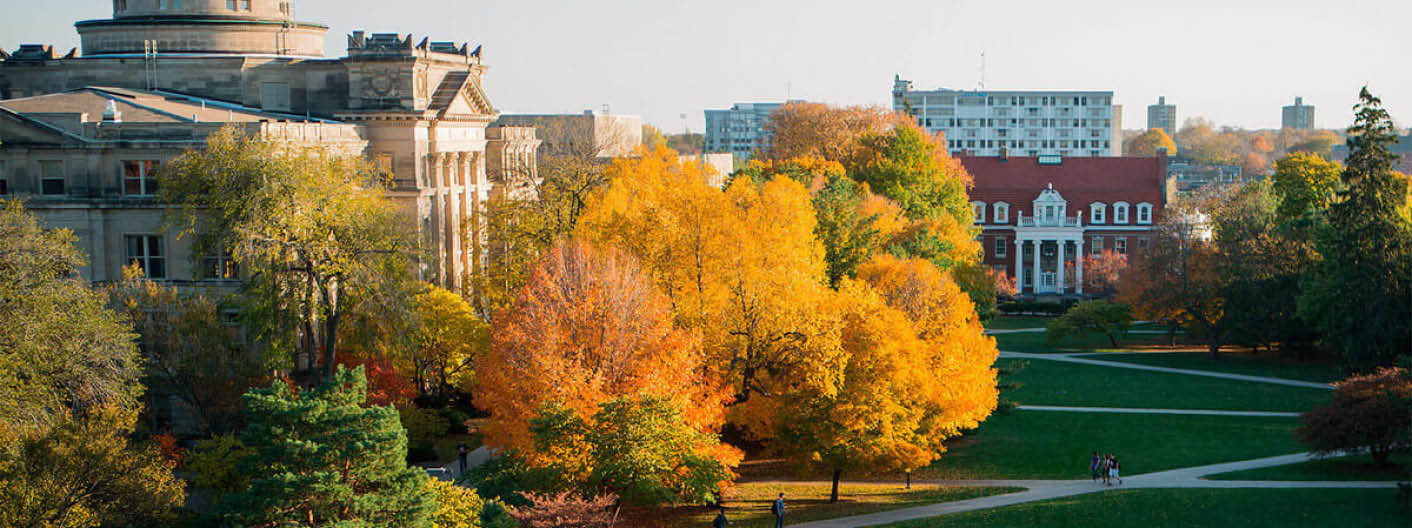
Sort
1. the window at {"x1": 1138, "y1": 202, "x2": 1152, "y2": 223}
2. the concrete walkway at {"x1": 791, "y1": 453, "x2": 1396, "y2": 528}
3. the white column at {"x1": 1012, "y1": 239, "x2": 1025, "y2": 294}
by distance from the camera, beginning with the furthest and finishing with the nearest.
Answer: the white column at {"x1": 1012, "y1": 239, "x2": 1025, "y2": 294}
the window at {"x1": 1138, "y1": 202, "x2": 1152, "y2": 223}
the concrete walkway at {"x1": 791, "y1": 453, "x2": 1396, "y2": 528}

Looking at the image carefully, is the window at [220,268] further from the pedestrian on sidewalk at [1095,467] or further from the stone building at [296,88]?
the pedestrian on sidewalk at [1095,467]

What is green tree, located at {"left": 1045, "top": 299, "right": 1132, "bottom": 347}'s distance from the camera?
8050cm

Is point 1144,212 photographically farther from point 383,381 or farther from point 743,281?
point 383,381

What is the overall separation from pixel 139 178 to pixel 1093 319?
5489 cm

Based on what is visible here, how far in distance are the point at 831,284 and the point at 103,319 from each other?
101 feet

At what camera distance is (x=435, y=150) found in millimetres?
59688

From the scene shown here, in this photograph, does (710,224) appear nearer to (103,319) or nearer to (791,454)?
(791,454)

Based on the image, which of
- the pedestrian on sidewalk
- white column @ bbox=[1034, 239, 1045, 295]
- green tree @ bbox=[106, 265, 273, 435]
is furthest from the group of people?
white column @ bbox=[1034, 239, 1045, 295]

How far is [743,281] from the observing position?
42625 mm

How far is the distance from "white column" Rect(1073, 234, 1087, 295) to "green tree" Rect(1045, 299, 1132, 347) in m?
23.0

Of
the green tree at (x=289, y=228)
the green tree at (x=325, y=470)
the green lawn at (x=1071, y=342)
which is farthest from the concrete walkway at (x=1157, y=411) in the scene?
the green tree at (x=325, y=470)

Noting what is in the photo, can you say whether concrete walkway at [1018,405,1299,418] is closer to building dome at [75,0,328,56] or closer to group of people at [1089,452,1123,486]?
group of people at [1089,452,1123,486]

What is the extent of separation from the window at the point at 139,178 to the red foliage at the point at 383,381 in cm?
915

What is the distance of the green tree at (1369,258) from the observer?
5678 cm
